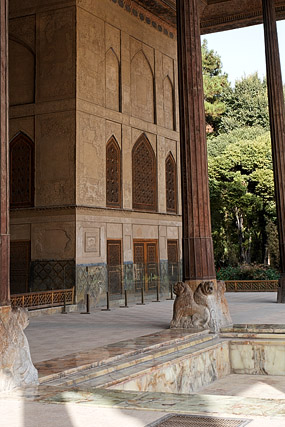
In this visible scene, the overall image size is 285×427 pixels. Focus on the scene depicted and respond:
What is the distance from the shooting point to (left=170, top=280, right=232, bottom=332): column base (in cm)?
928

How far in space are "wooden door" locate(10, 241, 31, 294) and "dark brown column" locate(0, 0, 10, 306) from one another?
956 cm

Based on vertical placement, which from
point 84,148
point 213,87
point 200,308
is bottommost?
point 200,308

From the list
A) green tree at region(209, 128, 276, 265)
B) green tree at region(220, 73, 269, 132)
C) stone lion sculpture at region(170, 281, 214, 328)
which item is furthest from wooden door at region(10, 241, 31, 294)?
green tree at region(220, 73, 269, 132)

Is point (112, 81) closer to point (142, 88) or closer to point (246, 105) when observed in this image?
point (142, 88)

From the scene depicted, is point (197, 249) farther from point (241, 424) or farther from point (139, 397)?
point (241, 424)

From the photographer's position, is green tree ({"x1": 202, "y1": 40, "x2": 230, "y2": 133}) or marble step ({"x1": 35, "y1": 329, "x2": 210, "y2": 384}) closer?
marble step ({"x1": 35, "y1": 329, "x2": 210, "y2": 384})

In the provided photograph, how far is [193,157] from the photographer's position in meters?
10.1

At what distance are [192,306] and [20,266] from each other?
7628 millimetres

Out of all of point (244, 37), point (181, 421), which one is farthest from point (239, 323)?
point (244, 37)

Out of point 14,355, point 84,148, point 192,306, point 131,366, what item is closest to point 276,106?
point 84,148

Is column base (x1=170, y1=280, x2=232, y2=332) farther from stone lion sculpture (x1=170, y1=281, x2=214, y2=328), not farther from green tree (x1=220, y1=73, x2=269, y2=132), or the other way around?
green tree (x1=220, y1=73, x2=269, y2=132)

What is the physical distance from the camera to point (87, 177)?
1538 centimetres

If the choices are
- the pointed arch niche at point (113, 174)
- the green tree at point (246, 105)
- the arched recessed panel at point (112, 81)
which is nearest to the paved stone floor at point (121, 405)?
the pointed arch niche at point (113, 174)

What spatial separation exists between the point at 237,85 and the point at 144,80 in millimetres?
17111
